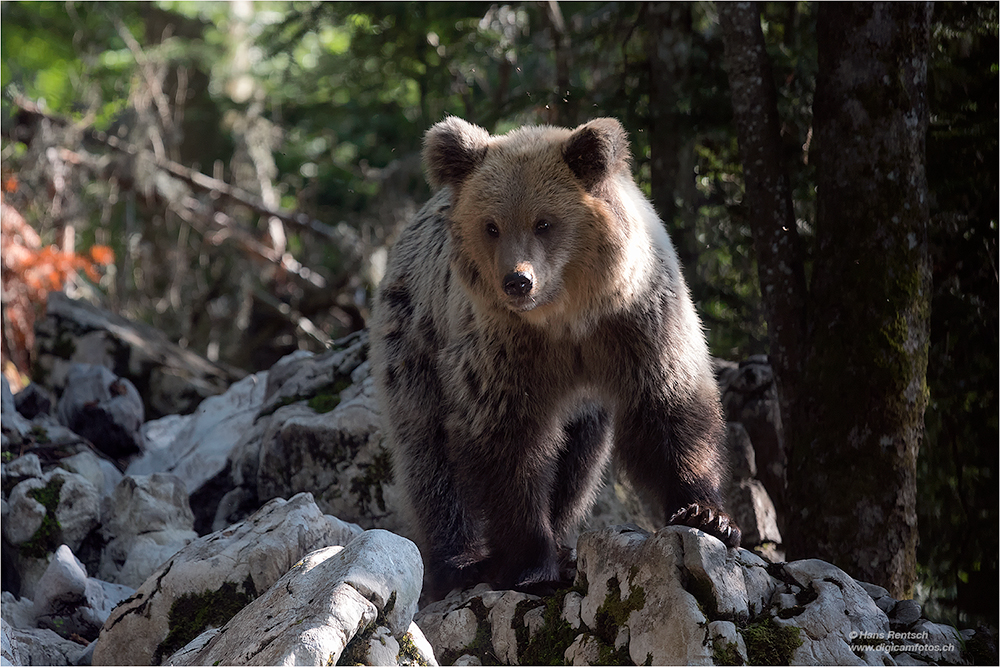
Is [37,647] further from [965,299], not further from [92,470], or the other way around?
[965,299]

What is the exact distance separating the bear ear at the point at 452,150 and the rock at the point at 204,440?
328 cm

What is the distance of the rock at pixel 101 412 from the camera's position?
6.94 metres

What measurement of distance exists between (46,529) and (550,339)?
10.8 feet

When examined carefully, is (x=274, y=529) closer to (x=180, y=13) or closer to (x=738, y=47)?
(x=738, y=47)

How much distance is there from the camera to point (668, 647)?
357cm

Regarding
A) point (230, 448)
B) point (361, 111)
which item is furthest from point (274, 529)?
point (361, 111)

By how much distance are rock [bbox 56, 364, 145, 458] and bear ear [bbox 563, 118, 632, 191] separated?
15.0 ft

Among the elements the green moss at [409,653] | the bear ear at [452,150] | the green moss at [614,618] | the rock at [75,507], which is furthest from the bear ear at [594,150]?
the rock at [75,507]

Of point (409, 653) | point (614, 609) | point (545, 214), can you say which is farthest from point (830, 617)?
point (545, 214)

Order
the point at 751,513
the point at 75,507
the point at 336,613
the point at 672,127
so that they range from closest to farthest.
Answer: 1. the point at 336,613
2. the point at 75,507
3. the point at 751,513
4. the point at 672,127

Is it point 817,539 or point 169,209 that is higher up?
point 169,209

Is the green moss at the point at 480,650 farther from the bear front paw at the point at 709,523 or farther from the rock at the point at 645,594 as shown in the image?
the bear front paw at the point at 709,523

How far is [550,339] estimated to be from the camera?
447 cm

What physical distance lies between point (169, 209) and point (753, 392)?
8785 millimetres
